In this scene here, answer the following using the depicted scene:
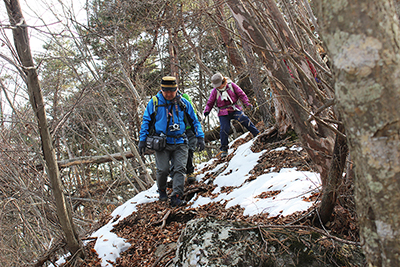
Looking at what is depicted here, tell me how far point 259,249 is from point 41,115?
106 inches

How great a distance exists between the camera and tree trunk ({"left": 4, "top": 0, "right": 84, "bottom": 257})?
283 cm

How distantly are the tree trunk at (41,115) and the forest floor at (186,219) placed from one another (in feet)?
1.61

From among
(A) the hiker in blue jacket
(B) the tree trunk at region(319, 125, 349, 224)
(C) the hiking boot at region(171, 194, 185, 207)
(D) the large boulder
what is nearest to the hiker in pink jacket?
(A) the hiker in blue jacket

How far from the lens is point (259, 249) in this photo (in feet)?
7.34

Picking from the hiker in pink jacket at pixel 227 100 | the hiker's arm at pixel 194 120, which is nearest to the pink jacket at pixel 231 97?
the hiker in pink jacket at pixel 227 100

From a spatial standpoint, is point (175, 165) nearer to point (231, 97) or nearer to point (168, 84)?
point (168, 84)

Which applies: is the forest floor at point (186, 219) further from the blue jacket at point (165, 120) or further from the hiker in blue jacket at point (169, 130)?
the blue jacket at point (165, 120)

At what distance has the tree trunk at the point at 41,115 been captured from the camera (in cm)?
283

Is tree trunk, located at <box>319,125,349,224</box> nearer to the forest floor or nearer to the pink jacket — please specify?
the forest floor

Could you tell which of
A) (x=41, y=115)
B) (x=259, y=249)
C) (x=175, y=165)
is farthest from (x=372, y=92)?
(x=175, y=165)

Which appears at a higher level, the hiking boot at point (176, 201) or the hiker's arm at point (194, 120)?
the hiker's arm at point (194, 120)

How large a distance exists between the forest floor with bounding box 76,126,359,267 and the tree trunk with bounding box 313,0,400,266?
135cm

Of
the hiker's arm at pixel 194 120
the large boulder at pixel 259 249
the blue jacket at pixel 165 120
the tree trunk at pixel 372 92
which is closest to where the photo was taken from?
the tree trunk at pixel 372 92

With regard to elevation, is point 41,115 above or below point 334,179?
above
